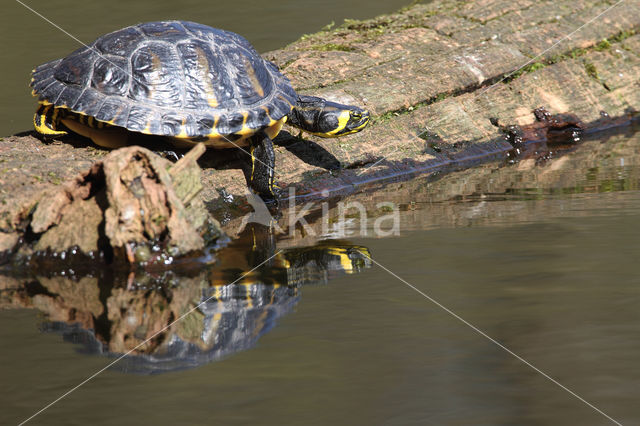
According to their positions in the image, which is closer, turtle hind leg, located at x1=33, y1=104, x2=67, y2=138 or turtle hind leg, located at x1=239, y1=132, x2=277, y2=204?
turtle hind leg, located at x1=33, y1=104, x2=67, y2=138

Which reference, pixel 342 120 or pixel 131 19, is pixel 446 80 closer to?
pixel 342 120

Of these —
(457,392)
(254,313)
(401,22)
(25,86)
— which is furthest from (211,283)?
(25,86)

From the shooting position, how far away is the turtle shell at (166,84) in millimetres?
4277

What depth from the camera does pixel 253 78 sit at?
15.6 ft

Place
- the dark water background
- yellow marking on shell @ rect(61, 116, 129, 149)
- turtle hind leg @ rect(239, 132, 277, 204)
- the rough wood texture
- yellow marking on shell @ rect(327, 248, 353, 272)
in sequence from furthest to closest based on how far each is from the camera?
the rough wood texture
turtle hind leg @ rect(239, 132, 277, 204)
yellow marking on shell @ rect(61, 116, 129, 149)
yellow marking on shell @ rect(327, 248, 353, 272)
the dark water background

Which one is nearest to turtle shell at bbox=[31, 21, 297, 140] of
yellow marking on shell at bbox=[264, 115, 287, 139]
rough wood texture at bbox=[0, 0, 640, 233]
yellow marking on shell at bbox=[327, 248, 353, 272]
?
yellow marking on shell at bbox=[264, 115, 287, 139]

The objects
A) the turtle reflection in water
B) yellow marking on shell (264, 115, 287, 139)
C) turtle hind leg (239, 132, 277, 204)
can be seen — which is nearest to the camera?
the turtle reflection in water

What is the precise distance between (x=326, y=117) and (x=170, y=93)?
1130 millimetres

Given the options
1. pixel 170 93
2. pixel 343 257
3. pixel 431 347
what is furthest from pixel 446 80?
pixel 431 347

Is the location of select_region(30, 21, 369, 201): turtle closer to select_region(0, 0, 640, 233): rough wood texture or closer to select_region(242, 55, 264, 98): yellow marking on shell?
select_region(242, 55, 264, 98): yellow marking on shell

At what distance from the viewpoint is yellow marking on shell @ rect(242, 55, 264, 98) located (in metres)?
4.71

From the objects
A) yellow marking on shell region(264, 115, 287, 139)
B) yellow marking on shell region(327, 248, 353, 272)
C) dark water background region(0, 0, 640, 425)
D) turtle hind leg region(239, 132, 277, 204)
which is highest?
yellow marking on shell region(264, 115, 287, 139)

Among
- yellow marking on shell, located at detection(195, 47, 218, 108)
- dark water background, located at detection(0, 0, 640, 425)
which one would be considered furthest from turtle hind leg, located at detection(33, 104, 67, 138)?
dark water background, located at detection(0, 0, 640, 425)

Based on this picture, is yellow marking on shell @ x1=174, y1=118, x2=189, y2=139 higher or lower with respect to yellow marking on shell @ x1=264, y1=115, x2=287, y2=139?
lower
